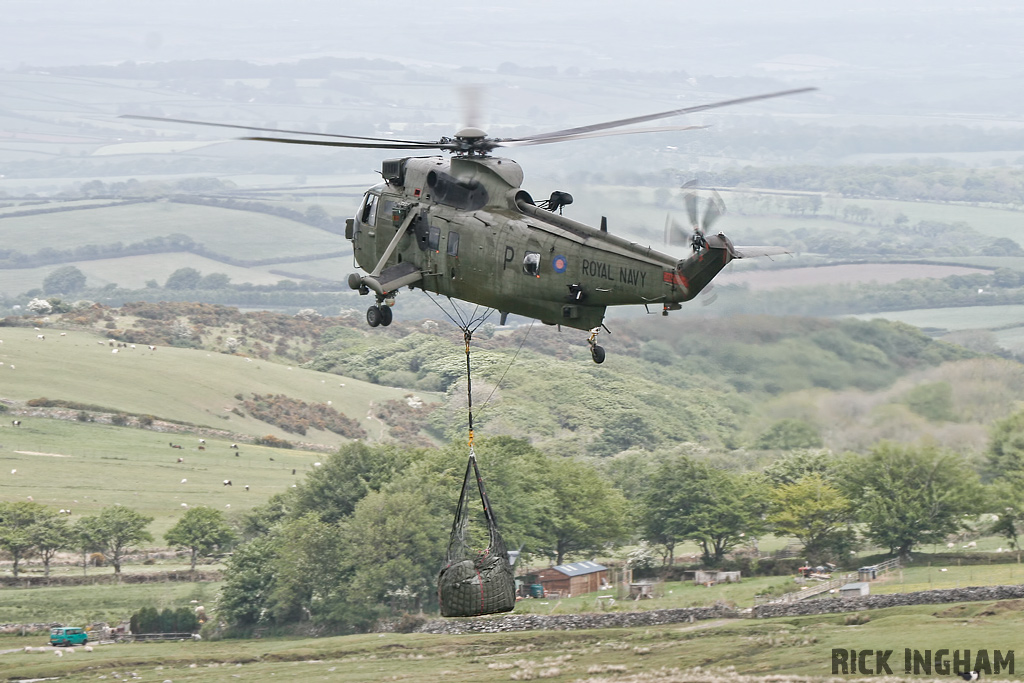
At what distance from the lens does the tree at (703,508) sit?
380ft

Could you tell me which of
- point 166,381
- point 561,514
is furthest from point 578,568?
point 166,381

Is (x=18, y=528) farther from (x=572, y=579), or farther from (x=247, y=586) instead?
(x=572, y=579)

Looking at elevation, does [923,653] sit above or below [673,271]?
below

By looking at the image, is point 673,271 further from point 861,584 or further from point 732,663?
point 861,584

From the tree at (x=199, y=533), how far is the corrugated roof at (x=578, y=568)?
28355mm

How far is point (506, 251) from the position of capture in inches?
1527

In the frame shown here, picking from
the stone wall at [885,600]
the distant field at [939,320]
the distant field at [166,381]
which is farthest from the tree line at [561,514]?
the distant field at [166,381]

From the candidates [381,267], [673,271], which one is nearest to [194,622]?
[381,267]

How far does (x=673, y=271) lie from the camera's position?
36.0 metres

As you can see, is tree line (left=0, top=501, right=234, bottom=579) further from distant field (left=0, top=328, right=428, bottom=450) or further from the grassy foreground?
distant field (left=0, top=328, right=428, bottom=450)

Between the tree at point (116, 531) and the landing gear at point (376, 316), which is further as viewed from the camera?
the tree at point (116, 531)

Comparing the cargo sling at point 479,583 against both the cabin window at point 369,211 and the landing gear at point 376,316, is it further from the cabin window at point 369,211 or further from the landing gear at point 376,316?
the cabin window at point 369,211

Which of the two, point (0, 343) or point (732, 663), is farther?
point (0, 343)

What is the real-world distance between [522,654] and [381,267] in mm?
55234
